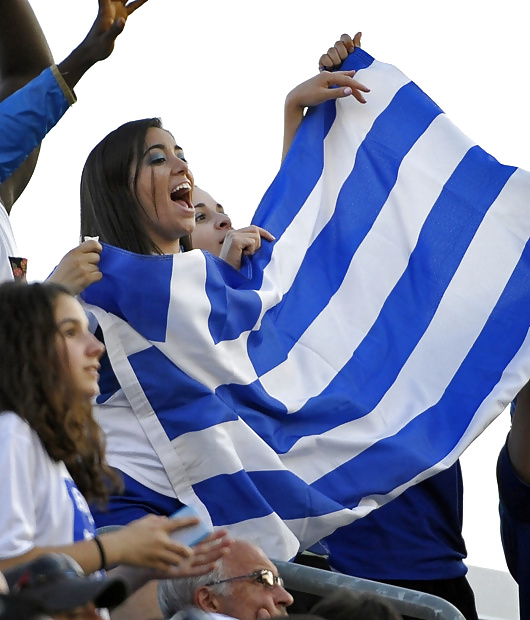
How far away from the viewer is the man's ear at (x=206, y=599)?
283 centimetres

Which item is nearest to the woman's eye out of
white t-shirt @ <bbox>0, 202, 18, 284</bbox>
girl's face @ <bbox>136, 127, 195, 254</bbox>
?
girl's face @ <bbox>136, 127, 195, 254</bbox>

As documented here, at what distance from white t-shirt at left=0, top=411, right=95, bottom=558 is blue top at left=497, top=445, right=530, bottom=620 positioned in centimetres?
194

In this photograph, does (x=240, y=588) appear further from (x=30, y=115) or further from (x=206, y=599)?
(x=30, y=115)

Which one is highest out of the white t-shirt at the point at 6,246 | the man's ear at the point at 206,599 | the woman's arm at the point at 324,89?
the woman's arm at the point at 324,89

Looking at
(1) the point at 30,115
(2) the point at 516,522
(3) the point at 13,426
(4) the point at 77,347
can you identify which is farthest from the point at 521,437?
(3) the point at 13,426

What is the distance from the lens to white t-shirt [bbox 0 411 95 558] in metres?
2.41

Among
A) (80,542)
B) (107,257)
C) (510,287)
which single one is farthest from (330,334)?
(80,542)

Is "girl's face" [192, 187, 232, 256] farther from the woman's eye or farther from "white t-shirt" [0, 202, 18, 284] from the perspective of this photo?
"white t-shirt" [0, 202, 18, 284]

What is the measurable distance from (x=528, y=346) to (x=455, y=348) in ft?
0.77

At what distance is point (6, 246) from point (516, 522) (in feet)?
5.96

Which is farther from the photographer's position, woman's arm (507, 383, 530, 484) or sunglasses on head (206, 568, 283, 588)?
woman's arm (507, 383, 530, 484)

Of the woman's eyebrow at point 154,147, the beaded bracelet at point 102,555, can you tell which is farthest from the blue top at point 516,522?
the beaded bracelet at point 102,555

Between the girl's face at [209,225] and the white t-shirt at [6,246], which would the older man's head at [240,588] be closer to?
the white t-shirt at [6,246]

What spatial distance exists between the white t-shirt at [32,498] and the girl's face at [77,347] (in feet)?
0.54
